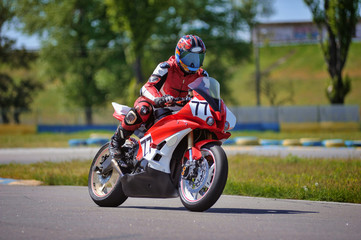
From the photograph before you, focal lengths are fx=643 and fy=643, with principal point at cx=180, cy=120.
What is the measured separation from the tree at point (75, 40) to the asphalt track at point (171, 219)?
46805mm

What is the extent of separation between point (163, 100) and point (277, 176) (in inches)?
164

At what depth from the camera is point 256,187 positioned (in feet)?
30.3

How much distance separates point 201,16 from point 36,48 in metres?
15.1

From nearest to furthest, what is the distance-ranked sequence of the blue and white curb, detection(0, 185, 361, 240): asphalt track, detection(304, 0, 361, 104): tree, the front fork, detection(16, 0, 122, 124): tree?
detection(0, 185, 361, 240): asphalt track, the front fork, the blue and white curb, detection(304, 0, 361, 104): tree, detection(16, 0, 122, 124): tree

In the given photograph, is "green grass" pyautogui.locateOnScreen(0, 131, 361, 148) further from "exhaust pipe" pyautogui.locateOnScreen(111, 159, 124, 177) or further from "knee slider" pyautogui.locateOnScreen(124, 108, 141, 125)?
"knee slider" pyautogui.locateOnScreen(124, 108, 141, 125)

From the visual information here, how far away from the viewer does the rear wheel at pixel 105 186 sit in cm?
775

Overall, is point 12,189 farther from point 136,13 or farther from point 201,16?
point 201,16

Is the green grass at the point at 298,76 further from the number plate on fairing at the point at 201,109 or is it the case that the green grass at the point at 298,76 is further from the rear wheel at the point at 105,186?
the number plate on fairing at the point at 201,109

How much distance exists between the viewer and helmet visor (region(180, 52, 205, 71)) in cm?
738

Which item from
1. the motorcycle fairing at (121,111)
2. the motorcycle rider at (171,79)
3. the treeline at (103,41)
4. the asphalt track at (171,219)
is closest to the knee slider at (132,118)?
the motorcycle rider at (171,79)

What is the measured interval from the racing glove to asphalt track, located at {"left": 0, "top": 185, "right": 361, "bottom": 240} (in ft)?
3.83

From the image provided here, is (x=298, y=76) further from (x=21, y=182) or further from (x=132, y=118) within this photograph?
(x=132, y=118)

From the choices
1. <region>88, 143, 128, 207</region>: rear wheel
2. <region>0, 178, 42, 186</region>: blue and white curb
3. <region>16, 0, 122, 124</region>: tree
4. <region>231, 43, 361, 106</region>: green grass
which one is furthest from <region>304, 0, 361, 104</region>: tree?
<region>231, 43, 361, 106</region>: green grass

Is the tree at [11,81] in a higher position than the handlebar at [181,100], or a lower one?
lower
